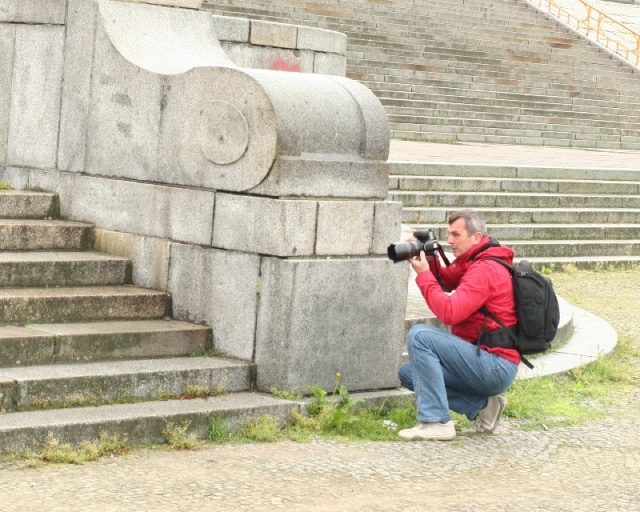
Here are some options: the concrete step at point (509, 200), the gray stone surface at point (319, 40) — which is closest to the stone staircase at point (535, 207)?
the concrete step at point (509, 200)

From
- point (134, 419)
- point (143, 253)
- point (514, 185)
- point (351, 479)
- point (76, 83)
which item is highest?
point (76, 83)

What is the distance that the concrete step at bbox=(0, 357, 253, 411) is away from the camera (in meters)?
6.10

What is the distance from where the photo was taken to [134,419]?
6.08 metres

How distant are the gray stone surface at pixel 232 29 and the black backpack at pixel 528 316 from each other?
154 inches

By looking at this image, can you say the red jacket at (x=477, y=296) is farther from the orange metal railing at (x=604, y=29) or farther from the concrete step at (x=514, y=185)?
the orange metal railing at (x=604, y=29)

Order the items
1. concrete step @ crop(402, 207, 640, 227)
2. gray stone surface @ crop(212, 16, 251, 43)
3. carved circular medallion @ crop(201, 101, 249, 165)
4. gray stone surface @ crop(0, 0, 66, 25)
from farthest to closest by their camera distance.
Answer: concrete step @ crop(402, 207, 640, 227)
gray stone surface @ crop(212, 16, 251, 43)
gray stone surface @ crop(0, 0, 66, 25)
carved circular medallion @ crop(201, 101, 249, 165)

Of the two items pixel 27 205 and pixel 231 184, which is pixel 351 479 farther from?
pixel 27 205

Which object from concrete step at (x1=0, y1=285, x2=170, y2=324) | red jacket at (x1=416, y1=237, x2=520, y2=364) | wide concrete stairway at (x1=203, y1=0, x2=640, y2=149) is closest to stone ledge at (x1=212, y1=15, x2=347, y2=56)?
concrete step at (x1=0, y1=285, x2=170, y2=324)

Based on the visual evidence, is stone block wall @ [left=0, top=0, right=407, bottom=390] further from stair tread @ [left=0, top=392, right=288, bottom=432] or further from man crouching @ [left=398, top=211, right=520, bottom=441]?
man crouching @ [left=398, top=211, right=520, bottom=441]

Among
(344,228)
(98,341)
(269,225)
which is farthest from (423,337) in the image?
(98,341)

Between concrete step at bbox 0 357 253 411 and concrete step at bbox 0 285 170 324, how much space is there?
0.48m

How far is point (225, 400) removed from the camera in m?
6.64

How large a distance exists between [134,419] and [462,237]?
196 centimetres

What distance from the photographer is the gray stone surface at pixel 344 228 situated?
22.7 feet
